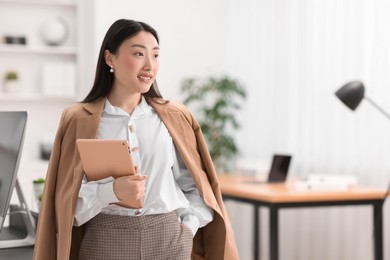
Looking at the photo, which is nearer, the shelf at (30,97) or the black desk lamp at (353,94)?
the black desk lamp at (353,94)

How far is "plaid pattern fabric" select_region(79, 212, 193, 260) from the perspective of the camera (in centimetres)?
188

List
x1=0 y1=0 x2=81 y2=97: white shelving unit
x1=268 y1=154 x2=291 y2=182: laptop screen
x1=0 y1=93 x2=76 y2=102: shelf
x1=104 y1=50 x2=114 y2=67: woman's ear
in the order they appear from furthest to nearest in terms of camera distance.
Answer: x1=0 y1=0 x2=81 y2=97: white shelving unit
x1=0 y1=93 x2=76 y2=102: shelf
x1=268 y1=154 x2=291 y2=182: laptop screen
x1=104 y1=50 x2=114 y2=67: woman's ear

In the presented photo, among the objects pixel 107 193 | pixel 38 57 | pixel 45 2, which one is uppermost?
pixel 45 2

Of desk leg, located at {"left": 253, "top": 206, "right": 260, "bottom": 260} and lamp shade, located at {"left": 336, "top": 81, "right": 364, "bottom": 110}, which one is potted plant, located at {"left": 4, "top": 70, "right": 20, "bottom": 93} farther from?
lamp shade, located at {"left": 336, "top": 81, "right": 364, "bottom": 110}

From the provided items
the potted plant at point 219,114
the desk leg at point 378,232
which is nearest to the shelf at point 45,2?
the potted plant at point 219,114

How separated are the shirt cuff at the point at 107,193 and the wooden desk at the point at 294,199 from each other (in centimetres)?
Answer: 214

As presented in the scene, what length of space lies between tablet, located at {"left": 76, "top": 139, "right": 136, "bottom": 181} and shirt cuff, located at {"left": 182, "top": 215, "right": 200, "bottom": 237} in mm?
272

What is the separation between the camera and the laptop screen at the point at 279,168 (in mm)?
4566

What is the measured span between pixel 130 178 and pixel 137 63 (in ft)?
1.07

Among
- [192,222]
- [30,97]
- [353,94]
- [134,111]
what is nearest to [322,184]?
[353,94]

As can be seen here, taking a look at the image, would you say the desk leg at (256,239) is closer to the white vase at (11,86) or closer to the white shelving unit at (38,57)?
the white shelving unit at (38,57)

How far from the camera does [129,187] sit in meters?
1.77

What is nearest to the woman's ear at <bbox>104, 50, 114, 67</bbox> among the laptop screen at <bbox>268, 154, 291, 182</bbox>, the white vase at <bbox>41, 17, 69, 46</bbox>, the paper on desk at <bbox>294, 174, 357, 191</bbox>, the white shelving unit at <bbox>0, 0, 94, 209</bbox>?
the paper on desk at <bbox>294, 174, 357, 191</bbox>

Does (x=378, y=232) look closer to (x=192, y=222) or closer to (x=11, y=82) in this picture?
(x=192, y=222)
